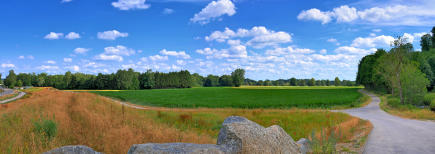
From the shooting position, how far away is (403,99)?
39.5 m

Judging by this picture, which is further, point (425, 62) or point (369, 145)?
point (425, 62)

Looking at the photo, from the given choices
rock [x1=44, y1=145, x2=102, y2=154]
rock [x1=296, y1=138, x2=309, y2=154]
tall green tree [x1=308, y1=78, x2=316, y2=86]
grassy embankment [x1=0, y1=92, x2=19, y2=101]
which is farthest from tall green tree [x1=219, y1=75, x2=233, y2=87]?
rock [x1=44, y1=145, x2=102, y2=154]

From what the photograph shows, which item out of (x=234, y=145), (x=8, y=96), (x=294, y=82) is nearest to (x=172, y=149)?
(x=234, y=145)

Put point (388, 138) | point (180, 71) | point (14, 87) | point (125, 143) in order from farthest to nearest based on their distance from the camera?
point (180, 71) < point (14, 87) < point (388, 138) < point (125, 143)

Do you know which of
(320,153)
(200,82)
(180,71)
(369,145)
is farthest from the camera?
(200,82)

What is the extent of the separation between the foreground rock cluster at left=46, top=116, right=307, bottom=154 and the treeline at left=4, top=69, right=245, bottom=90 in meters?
69.1

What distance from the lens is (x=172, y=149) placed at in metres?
4.16

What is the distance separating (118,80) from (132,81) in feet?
38.7

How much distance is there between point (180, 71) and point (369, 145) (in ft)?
425

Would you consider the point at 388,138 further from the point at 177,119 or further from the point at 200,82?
the point at 200,82

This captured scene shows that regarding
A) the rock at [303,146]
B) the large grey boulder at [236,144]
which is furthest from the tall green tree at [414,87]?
the large grey boulder at [236,144]

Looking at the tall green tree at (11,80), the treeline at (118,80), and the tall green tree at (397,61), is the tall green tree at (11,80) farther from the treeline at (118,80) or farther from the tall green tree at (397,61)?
the tall green tree at (397,61)

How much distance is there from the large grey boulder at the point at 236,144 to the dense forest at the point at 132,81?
69179 mm

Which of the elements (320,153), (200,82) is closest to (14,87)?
(320,153)
